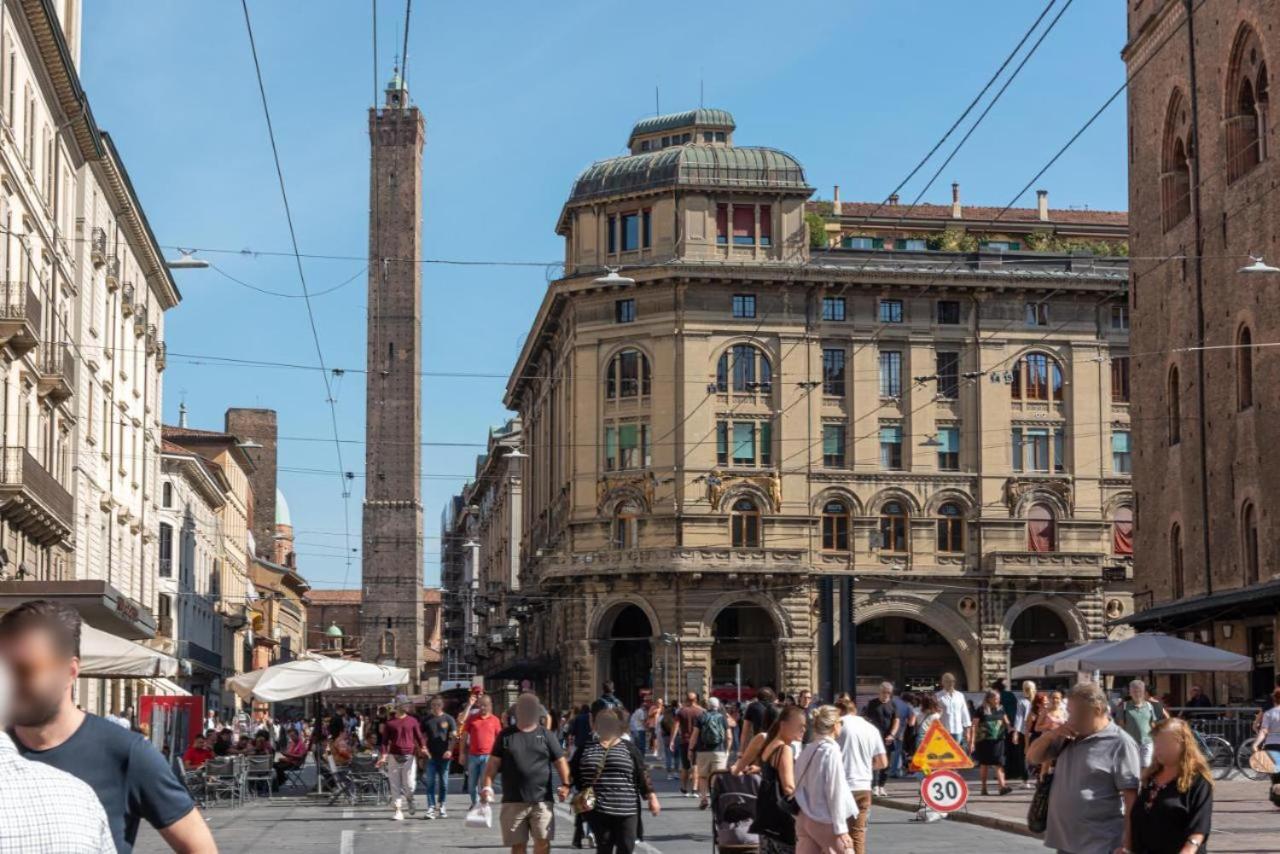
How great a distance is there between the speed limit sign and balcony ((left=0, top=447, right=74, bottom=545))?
19.1 metres

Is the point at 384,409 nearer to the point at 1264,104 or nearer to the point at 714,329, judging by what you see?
the point at 714,329

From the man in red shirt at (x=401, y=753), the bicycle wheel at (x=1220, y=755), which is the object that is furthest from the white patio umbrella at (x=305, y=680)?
the bicycle wheel at (x=1220, y=755)

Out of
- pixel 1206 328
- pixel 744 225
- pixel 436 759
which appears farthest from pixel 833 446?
pixel 436 759

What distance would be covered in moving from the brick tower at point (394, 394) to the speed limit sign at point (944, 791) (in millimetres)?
80584

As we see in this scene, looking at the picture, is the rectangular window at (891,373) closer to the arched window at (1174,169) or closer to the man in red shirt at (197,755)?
the arched window at (1174,169)

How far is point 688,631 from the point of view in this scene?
64.4m

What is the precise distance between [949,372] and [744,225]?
843 cm

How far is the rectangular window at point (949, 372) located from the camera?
67.6 metres

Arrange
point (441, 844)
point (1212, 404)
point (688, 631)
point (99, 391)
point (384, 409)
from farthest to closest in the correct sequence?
point (384, 409), point (688, 631), point (99, 391), point (1212, 404), point (441, 844)

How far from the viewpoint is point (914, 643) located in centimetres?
6706

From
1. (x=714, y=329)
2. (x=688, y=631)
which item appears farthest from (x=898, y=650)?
(x=714, y=329)

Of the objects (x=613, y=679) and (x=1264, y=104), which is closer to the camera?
(x=1264, y=104)

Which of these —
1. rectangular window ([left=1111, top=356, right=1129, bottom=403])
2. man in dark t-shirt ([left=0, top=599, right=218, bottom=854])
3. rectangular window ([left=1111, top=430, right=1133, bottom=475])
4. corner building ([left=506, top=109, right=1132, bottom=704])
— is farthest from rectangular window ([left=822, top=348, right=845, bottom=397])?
man in dark t-shirt ([left=0, top=599, right=218, bottom=854])

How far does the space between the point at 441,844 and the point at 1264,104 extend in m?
24.1
